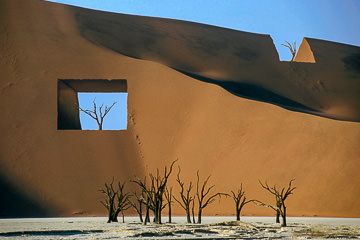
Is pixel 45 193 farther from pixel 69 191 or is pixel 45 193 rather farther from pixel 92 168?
pixel 92 168

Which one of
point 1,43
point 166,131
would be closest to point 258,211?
point 166,131

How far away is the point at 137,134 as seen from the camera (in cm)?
1719

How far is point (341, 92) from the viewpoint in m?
23.2

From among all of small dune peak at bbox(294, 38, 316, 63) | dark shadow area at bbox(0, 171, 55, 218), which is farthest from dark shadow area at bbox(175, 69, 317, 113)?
dark shadow area at bbox(0, 171, 55, 218)

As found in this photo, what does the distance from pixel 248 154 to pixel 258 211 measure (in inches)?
80.2

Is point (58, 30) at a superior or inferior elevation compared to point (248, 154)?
superior

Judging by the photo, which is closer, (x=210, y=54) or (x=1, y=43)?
(x=1, y=43)

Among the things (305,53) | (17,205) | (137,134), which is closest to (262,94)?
(137,134)

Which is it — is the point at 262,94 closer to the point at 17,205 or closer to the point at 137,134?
the point at 137,134

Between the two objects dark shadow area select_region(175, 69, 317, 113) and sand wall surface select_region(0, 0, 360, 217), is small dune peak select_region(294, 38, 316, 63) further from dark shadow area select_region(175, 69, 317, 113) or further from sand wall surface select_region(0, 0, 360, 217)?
sand wall surface select_region(0, 0, 360, 217)

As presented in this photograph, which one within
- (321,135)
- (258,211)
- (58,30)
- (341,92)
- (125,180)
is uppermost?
(58,30)

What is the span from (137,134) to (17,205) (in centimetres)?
502

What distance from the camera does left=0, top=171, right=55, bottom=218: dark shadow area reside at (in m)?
15.5

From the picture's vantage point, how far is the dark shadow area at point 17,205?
1548 cm
